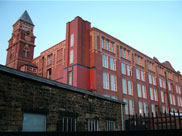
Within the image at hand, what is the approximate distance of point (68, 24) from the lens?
31.5 metres

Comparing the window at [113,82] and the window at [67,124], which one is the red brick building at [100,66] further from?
the window at [67,124]

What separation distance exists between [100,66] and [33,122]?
2120 cm

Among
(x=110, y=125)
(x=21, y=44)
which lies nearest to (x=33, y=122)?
(x=110, y=125)

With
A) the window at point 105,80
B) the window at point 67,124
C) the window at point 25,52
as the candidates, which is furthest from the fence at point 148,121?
the window at point 25,52

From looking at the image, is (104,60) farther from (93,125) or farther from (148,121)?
(148,121)

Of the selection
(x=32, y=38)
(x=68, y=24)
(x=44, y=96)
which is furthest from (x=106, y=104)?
(x=32, y=38)

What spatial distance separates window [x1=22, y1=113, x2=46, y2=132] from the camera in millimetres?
8216

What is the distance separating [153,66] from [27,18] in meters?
37.2

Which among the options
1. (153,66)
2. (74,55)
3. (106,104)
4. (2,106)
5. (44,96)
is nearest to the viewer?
(2,106)

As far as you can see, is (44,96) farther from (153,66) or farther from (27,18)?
(27,18)

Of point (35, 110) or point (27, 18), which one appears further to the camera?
point (27, 18)

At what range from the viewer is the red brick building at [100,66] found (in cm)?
2836

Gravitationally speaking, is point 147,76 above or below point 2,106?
above

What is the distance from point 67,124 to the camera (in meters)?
10.2
